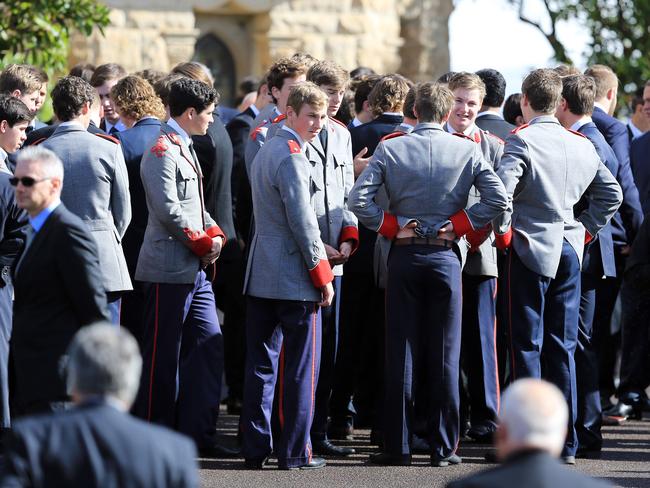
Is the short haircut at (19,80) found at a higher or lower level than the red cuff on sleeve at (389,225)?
higher

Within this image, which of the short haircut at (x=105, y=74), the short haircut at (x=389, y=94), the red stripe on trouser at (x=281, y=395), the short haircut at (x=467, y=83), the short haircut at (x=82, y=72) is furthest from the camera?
the short haircut at (x=82, y=72)

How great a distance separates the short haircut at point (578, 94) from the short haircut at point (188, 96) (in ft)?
6.96

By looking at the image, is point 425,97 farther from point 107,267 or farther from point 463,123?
point 107,267

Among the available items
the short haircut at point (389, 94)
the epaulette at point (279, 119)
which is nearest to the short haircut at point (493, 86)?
the short haircut at point (389, 94)

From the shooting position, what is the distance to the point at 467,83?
8.19m

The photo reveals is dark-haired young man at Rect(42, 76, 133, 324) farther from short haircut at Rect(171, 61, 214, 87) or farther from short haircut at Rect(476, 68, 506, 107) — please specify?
short haircut at Rect(476, 68, 506, 107)

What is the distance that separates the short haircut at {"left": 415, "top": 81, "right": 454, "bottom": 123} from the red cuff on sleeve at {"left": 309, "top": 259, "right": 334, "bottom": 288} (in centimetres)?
98

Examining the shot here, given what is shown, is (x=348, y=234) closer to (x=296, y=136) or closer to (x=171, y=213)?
(x=296, y=136)

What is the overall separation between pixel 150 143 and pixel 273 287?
41.6 inches

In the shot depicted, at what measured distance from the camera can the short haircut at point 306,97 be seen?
24.7 ft

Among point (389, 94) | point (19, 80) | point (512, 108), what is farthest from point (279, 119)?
point (512, 108)

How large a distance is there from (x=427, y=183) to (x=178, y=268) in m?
1.45

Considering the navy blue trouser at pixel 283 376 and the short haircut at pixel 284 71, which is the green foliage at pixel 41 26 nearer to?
the short haircut at pixel 284 71

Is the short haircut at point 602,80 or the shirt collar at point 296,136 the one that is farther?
the short haircut at point 602,80
